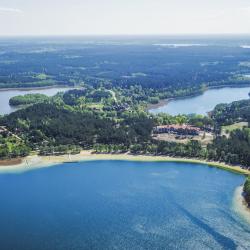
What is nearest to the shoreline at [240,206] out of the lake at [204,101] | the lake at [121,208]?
the lake at [121,208]

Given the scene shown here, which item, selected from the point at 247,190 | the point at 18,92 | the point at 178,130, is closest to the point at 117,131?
the point at 178,130

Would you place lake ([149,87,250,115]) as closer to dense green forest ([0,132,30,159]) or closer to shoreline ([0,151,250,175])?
shoreline ([0,151,250,175])

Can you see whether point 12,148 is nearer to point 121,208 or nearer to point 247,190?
point 121,208

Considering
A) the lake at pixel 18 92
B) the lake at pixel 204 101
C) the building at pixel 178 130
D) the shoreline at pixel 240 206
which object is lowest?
the lake at pixel 18 92

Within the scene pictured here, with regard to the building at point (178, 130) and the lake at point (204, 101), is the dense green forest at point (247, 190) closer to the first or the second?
the building at point (178, 130)

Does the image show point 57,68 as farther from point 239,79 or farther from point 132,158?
point 132,158

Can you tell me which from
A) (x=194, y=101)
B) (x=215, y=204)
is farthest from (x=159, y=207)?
(x=194, y=101)
